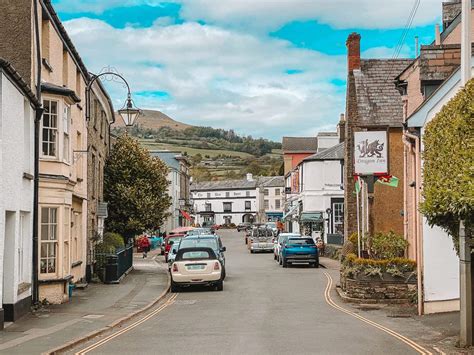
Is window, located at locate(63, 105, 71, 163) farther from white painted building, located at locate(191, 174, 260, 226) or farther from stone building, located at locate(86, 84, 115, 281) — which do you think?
white painted building, located at locate(191, 174, 260, 226)

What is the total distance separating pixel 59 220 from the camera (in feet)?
68.6

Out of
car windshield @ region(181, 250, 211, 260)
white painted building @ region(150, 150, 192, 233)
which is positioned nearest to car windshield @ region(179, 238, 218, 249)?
car windshield @ region(181, 250, 211, 260)

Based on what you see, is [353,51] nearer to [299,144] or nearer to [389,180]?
[389,180]

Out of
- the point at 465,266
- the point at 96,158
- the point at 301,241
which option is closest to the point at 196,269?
the point at 96,158

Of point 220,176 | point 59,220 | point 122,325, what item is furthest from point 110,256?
point 220,176

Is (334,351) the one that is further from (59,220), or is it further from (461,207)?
(59,220)

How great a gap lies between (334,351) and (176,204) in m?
73.3

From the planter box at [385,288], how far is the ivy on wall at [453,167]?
24.4 ft

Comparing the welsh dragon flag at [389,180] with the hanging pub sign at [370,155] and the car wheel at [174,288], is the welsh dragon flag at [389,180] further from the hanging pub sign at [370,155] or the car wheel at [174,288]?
the car wheel at [174,288]

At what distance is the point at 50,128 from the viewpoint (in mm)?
20484

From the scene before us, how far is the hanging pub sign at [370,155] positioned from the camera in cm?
2605

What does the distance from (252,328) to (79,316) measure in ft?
15.7

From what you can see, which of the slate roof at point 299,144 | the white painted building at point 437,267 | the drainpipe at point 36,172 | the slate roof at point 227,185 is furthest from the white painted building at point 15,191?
the slate roof at point 227,185

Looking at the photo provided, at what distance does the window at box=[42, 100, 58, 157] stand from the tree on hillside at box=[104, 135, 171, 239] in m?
15.5
